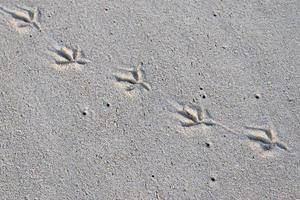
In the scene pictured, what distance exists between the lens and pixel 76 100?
279 cm

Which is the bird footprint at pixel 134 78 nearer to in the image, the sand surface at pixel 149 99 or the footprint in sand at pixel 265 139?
the sand surface at pixel 149 99

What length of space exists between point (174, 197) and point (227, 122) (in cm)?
54

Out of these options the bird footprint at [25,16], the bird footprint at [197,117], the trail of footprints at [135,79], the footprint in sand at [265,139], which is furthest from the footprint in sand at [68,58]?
the footprint in sand at [265,139]

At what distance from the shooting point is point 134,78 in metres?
2.85

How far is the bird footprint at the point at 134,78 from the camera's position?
9.29 ft

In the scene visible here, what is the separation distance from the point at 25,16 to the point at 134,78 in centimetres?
80

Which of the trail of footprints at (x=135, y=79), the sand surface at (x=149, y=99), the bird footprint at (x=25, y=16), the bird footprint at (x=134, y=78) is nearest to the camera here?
the sand surface at (x=149, y=99)

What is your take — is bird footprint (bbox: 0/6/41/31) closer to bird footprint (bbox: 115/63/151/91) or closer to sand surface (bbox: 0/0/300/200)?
sand surface (bbox: 0/0/300/200)

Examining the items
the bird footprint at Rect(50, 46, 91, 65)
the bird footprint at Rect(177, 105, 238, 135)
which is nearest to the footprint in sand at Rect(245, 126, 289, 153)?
the bird footprint at Rect(177, 105, 238, 135)

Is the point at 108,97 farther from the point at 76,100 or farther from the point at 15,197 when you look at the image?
the point at 15,197

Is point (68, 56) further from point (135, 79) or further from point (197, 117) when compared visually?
point (197, 117)

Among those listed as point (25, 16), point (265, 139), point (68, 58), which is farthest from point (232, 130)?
point (25, 16)

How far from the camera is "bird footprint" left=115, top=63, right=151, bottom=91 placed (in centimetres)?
283

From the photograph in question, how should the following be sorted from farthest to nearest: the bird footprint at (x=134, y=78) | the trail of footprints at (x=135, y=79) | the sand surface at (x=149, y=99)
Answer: the bird footprint at (x=134, y=78) → the trail of footprints at (x=135, y=79) → the sand surface at (x=149, y=99)
